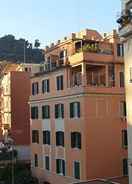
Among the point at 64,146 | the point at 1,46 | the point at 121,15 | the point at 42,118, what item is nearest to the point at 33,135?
the point at 42,118

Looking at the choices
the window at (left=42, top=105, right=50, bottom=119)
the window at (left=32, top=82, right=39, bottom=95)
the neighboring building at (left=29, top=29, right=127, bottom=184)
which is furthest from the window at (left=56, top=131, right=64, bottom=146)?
the window at (left=32, top=82, right=39, bottom=95)

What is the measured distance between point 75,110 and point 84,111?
1519 mm

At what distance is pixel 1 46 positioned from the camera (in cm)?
11838

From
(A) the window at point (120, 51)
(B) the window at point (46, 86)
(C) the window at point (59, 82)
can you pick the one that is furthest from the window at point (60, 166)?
(A) the window at point (120, 51)

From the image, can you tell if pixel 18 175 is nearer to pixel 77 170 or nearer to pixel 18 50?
pixel 77 170

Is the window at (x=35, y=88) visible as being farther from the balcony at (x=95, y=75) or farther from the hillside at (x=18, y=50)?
the hillside at (x=18, y=50)

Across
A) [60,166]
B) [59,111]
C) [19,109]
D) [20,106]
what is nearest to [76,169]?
[60,166]

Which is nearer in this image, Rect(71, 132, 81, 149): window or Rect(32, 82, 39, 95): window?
Rect(71, 132, 81, 149): window

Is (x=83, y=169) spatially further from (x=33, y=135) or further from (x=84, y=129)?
(x=33, y=135)

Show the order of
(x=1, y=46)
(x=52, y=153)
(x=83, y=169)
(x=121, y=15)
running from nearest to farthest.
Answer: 1. (x=121, y=15)
2. (x=83, y=169)
3. (x=52, y=153)
4. (x=1, y=46)

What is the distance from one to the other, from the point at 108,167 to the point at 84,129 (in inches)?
176

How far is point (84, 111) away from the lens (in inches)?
1524

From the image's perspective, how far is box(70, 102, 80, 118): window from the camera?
39591 mm

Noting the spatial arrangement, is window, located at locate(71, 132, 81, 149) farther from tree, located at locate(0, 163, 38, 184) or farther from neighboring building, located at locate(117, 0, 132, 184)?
neighboring building, located at locate(117, 0, 132, 184)
